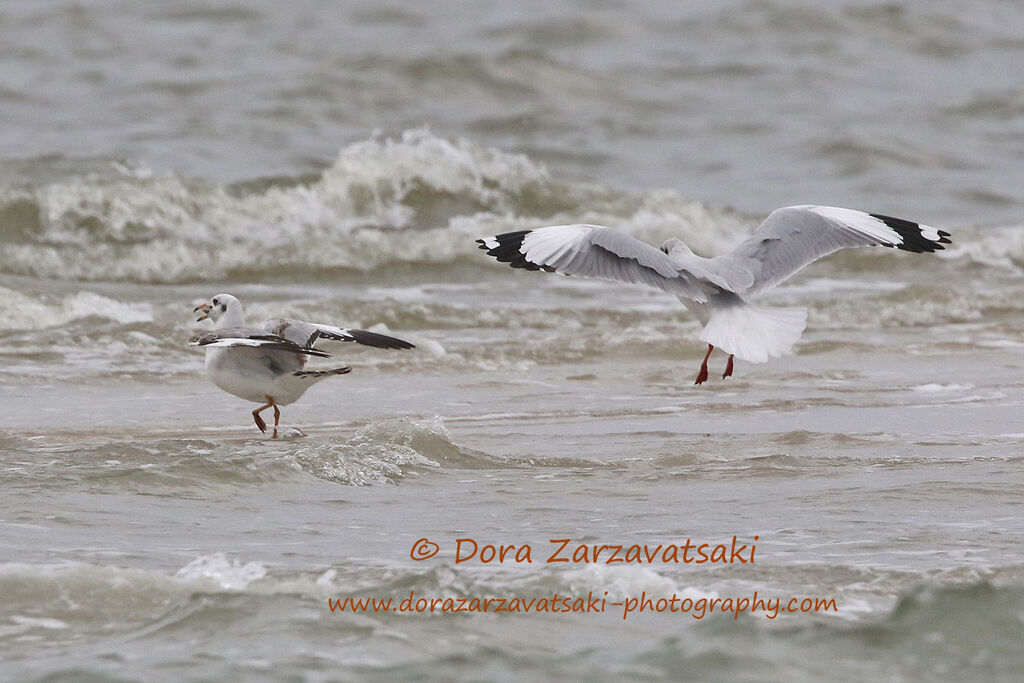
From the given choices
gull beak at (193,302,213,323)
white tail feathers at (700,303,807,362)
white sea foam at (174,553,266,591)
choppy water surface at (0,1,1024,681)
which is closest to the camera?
choppy water surface at (0,1,1024,681)

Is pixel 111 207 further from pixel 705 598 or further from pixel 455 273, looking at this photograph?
pixel 705 598

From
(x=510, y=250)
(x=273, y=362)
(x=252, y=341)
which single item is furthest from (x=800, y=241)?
(x=252, y=341)

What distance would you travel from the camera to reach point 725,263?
7.41m

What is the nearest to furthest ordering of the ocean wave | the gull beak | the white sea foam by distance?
the white sea foam
the gull beak
the ocean wave

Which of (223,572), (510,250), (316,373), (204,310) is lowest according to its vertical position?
(223,572)

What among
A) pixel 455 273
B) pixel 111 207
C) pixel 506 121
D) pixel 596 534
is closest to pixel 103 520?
pixel 596 534

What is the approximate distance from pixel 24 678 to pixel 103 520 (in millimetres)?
1566

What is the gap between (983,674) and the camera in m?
3.56

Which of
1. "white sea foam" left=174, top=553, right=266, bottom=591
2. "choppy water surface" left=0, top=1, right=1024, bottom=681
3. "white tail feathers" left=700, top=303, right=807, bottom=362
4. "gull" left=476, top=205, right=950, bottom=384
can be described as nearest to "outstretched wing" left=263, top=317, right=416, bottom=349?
"choppy water surface" left=0, top=1, right=1024, bottom=681

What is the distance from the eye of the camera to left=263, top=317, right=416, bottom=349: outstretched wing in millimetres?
7070

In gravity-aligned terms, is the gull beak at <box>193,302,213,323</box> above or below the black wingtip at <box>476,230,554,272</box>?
below

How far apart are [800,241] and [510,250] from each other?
1.36 metres

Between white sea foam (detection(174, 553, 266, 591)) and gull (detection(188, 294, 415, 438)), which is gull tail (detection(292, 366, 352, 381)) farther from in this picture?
white sea foam (detection(174, 553, 266, 591))

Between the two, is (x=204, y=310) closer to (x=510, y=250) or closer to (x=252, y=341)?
(x=252, y=341)
